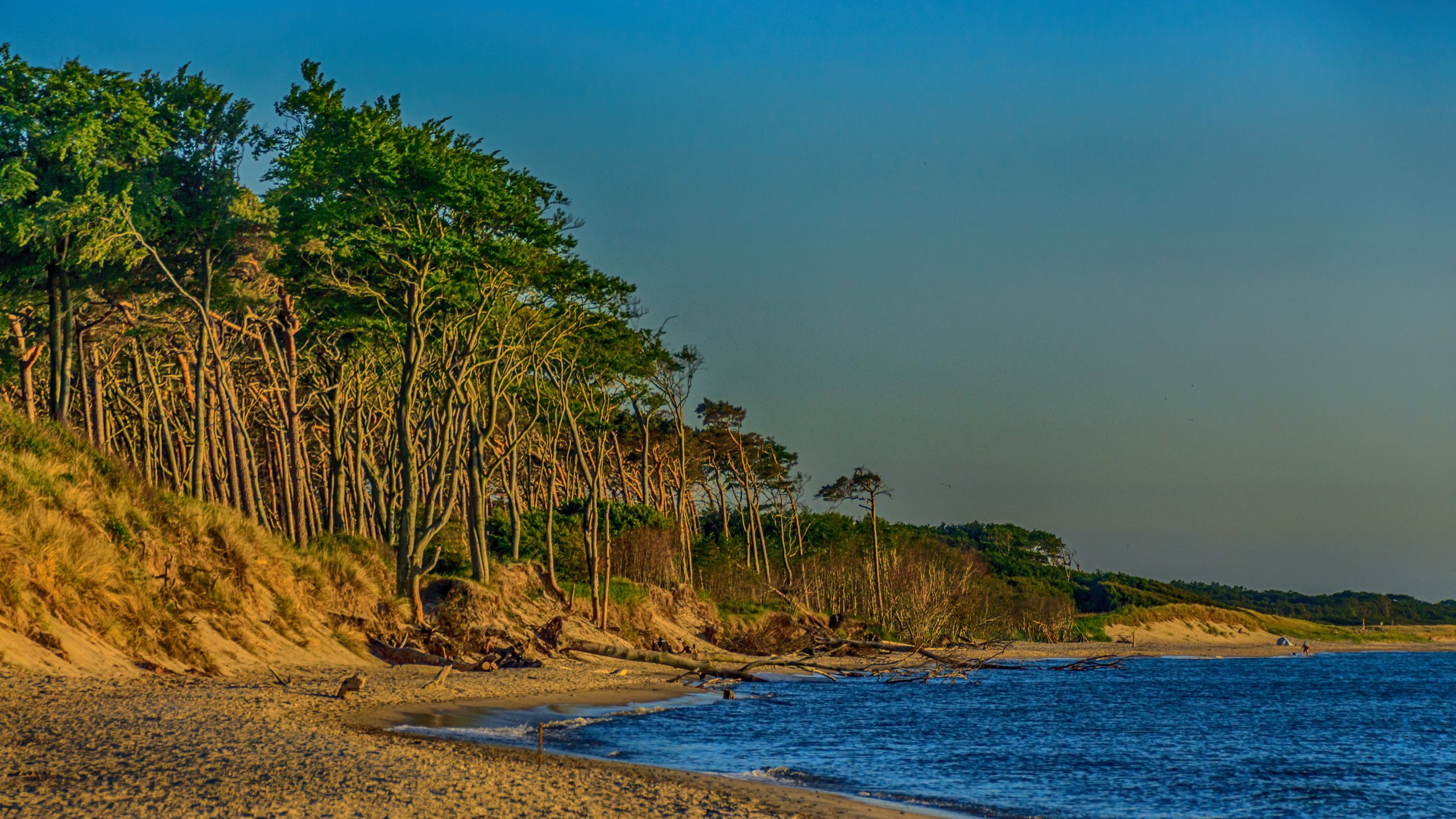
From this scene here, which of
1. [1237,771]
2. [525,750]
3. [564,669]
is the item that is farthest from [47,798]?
[564,669]

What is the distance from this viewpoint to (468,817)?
9.31 metres

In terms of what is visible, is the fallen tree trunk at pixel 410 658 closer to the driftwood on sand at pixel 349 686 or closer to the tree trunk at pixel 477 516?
the tree trunk at pixel 477 516

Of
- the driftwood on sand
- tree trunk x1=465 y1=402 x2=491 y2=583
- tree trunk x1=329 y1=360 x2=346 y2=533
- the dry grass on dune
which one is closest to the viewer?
the dry grass on dune

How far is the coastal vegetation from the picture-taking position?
22828 mm

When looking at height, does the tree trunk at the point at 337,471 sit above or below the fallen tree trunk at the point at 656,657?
above

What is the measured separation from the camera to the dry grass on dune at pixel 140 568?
1783cm

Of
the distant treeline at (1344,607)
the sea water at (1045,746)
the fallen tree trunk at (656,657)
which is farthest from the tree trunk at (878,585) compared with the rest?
the distant treeline at (1344,607)

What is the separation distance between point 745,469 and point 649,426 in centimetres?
1154

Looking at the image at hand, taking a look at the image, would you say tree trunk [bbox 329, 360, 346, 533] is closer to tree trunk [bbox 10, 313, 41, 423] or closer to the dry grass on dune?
the dry grass on dune

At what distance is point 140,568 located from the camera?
2128cm

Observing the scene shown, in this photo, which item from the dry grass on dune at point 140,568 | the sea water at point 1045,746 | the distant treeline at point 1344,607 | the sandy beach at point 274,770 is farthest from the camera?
the distant treeline at point 1344,607

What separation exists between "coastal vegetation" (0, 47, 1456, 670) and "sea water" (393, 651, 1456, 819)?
886 cm

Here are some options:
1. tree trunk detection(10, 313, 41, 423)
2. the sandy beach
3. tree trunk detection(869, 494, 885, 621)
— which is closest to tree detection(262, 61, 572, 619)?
tree trunk detection(10, 313, 41, 423)

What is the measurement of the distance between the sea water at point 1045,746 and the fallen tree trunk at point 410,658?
547cm
